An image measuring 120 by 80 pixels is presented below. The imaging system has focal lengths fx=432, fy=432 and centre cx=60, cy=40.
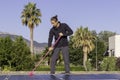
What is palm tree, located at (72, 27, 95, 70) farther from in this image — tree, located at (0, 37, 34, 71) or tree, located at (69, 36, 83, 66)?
tree, located at (0, 37, 34, 71)

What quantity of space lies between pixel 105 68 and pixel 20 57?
14.7 m

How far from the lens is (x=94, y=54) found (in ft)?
349

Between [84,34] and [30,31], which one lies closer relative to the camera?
[30,31]

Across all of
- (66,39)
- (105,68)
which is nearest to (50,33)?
(66,39)

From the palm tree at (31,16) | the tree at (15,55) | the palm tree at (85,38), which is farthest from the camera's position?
the palm tree at (85,38)

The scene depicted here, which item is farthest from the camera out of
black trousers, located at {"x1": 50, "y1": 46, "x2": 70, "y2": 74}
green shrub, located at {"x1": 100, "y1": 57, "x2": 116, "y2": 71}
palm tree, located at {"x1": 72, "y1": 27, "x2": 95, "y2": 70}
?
palm tree, located at {"x1": 72, "y1": 27, "x2": 95, "y2": 70}

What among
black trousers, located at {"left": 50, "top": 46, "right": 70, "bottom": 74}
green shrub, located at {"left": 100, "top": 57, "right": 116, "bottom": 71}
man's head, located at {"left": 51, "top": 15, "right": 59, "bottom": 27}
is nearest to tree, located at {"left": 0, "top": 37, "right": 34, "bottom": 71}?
green shrub, located at {"left": 100, "top": 57, "right": 116, "bottom": 71}

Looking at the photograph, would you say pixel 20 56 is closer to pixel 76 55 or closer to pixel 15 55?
pixel 15 55

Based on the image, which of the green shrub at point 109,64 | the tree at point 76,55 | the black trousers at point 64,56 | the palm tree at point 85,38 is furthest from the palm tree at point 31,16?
the black trousers at point 64,56

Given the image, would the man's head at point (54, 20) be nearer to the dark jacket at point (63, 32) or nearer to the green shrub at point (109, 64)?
the dark jacket at point (63, 32)

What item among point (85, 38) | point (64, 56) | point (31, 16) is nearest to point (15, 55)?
point (31, 16)

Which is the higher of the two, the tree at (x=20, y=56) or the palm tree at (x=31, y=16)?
the palm tree at (x=31, y=16)

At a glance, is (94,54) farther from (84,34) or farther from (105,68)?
(105,68)

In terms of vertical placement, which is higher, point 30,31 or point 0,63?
point 30,31
